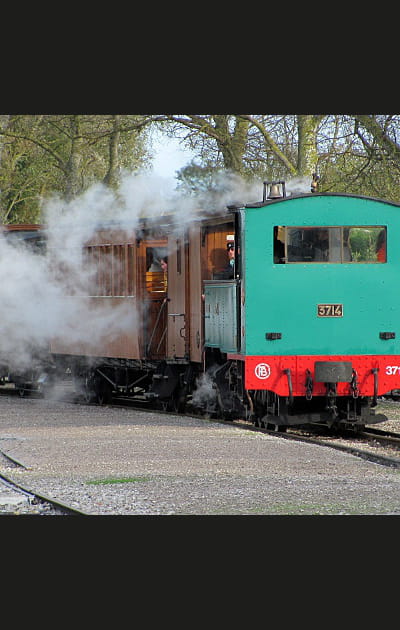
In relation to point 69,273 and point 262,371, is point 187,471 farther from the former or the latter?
point 69,273

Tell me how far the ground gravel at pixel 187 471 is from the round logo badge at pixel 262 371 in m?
0.78

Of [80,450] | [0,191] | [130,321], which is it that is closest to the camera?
[80,450]

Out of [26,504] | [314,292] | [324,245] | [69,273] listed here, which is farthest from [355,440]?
[69,273]

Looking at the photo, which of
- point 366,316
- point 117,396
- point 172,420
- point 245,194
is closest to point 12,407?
point 117,396

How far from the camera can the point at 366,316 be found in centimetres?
1526

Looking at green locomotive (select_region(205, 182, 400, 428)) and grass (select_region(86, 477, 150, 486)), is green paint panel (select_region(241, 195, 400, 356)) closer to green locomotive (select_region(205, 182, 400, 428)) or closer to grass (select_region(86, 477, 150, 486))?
green locomotive (select_region(205, 182, 400, 428))

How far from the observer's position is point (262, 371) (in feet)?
49.1

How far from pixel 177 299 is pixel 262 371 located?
3705mm

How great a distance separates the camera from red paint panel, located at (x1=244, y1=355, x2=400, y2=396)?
15.0 meters

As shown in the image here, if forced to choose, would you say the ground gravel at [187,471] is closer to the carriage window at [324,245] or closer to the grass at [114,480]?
the grass at [114,480]

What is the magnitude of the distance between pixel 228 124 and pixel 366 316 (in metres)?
9.95

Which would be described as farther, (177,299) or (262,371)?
(177,299)

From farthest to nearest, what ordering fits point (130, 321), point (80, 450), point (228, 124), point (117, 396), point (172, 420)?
point (228, 124), point (117, 396), point (130, 321), point (172, 420), point (80, 450)

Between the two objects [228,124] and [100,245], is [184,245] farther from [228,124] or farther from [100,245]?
[228,124]
